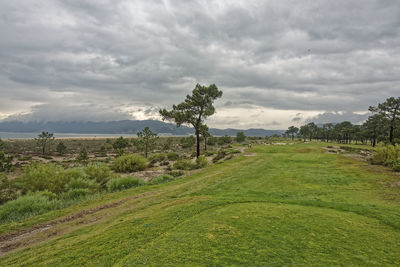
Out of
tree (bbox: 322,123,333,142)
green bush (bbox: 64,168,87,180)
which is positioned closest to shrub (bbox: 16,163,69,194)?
green bush (bbox: 64,168,87,180)

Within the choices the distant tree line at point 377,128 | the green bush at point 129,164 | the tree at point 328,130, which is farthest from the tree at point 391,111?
the tree at point 328,130

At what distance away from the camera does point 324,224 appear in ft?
17.5

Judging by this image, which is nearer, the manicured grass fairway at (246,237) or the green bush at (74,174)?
the manicured grass fairway at (246,237)

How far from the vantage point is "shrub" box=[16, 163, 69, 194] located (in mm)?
14977

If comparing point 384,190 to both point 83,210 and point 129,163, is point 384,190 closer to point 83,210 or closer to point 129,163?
point 83,210

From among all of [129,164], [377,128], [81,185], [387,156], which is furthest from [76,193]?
[377,128]

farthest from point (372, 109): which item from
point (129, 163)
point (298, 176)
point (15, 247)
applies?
point (15, 247)

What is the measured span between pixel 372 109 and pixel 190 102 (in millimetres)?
37322

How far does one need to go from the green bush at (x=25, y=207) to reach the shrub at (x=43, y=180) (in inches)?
120

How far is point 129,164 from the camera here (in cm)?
2455

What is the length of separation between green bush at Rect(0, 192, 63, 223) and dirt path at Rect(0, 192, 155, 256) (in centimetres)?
318

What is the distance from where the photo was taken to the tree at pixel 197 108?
28297 mm

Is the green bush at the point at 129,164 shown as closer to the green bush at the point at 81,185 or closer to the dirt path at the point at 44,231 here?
the green bush at the point at 81,185

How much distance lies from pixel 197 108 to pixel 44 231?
2332cm
